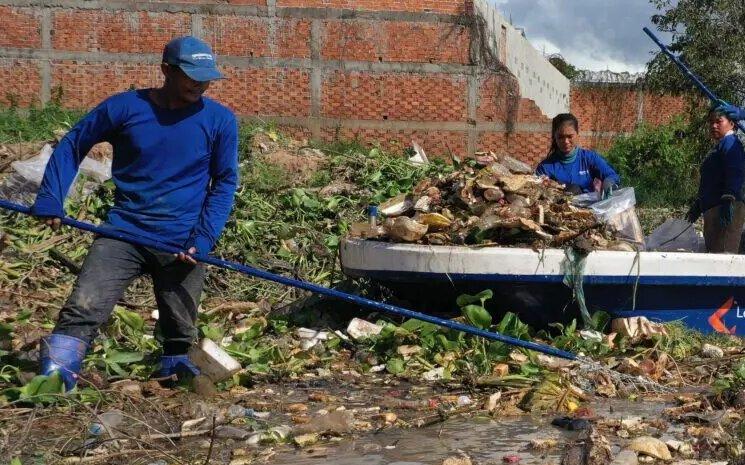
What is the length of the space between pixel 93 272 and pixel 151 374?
2.87 feet

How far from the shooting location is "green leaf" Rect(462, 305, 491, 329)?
251 inches

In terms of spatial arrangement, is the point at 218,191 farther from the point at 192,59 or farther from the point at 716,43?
the point at 716,43

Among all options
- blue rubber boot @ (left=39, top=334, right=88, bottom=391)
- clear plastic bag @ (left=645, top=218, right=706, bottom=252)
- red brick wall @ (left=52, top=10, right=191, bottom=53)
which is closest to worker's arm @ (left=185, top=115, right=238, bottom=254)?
blue rubber boot @ (left=39, top=334, right=88, bottom=391)

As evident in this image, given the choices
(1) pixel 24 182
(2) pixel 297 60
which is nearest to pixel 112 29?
(2) pixel 297 60

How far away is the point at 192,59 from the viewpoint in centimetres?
512

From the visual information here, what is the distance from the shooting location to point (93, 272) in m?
5.12

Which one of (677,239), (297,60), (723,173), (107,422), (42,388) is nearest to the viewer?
(107,422)

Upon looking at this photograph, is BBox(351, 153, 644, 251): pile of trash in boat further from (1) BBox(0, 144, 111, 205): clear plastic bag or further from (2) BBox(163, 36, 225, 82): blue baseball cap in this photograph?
(1) BBox(0, 144, 111, 205): clear plastic bag

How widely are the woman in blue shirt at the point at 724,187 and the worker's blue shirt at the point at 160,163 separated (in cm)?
383

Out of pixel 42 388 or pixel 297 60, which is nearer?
pixel 42 388

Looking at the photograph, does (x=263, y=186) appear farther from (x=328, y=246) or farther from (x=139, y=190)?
(x=139, y=190)

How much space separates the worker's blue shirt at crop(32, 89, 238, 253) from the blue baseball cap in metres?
0.23

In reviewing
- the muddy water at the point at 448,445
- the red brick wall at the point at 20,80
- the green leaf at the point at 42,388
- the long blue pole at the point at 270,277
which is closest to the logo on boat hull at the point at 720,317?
the long blue pole at the point at 270,277

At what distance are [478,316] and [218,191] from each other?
6.10ft
